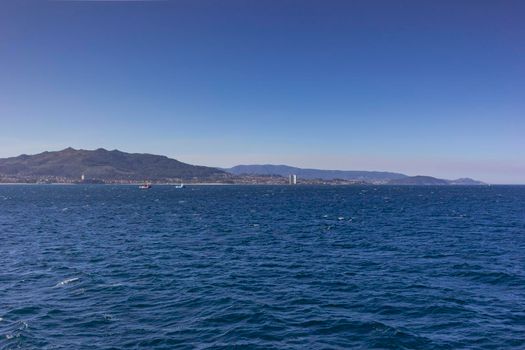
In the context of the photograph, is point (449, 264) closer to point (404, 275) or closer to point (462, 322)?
point (404, 275)

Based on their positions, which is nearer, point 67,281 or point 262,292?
point 262,292

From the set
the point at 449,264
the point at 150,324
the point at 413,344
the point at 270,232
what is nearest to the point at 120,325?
the point at 150,324

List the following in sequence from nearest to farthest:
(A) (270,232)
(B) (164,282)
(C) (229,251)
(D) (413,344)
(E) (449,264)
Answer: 1. (D) (413,344)
2. (B) (164,282)
3. (E) (449,264)
4. (C) (229,251)
5. (A) (270,232)

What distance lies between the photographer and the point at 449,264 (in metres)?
47.6

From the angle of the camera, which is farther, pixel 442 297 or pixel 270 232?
pixel 270 232

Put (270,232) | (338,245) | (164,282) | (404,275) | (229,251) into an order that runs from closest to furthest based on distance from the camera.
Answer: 1. (164,282)
2. (404,275)
3. (229,251)
4. (338,245)
5. (270,232)

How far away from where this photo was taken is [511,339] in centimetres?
2620

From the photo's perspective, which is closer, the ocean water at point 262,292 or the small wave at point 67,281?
the ocean water at point 262,292

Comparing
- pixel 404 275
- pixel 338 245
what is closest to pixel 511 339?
pixel 404 275

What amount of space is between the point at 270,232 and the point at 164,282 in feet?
125

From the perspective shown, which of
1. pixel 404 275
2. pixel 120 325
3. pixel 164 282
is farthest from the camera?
pixel 404 275

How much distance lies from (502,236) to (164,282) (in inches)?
2375

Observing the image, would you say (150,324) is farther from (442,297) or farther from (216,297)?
(442,297)

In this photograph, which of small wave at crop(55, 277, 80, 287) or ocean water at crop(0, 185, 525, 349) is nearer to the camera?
ocean water at crop(0, 185, 525, 349)
